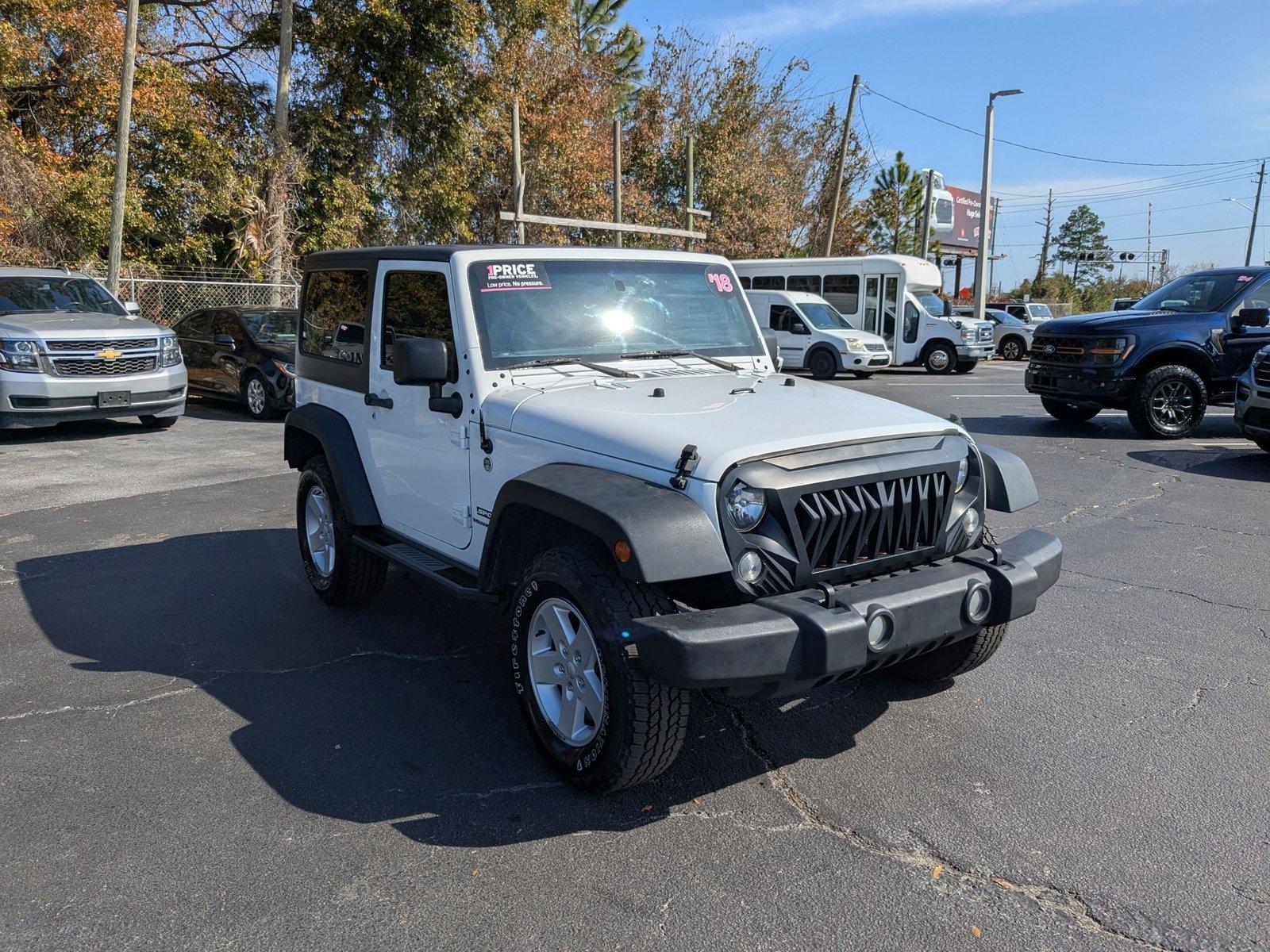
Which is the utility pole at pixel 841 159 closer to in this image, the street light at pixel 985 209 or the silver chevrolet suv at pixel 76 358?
the street light at pixel 985 209

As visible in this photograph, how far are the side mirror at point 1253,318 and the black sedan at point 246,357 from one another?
36.8 ft

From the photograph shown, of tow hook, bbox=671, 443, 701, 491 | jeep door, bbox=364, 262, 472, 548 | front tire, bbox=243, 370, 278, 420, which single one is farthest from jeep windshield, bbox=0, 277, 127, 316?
tow hook, bbox=671, 443, 701, 491

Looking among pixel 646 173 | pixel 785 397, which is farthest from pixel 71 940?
pixel 646 173

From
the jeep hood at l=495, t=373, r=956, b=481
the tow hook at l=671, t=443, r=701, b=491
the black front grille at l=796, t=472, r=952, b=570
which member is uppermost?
the jeep hood at l=495, t=373, r=956, b=481

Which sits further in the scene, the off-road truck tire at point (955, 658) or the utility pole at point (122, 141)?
the utility pole at point (122, 141)

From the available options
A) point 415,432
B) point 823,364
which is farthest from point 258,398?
point 823,364

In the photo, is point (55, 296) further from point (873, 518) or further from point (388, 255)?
point (873, 518)

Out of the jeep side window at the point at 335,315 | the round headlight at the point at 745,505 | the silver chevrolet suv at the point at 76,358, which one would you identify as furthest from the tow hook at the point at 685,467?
the silver chevrolet suv at the point at 76,358

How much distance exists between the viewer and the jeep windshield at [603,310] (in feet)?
14.4

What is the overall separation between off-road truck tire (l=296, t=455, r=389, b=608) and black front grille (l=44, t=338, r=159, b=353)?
23.4ft

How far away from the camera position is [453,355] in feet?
14.3

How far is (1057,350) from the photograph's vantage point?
39.6 ft

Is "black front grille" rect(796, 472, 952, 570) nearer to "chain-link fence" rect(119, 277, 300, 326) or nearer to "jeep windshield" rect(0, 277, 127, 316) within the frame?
"jeep windshield" rect(0, 277, 127, 316)

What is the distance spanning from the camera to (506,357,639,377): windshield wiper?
14.2 feet
